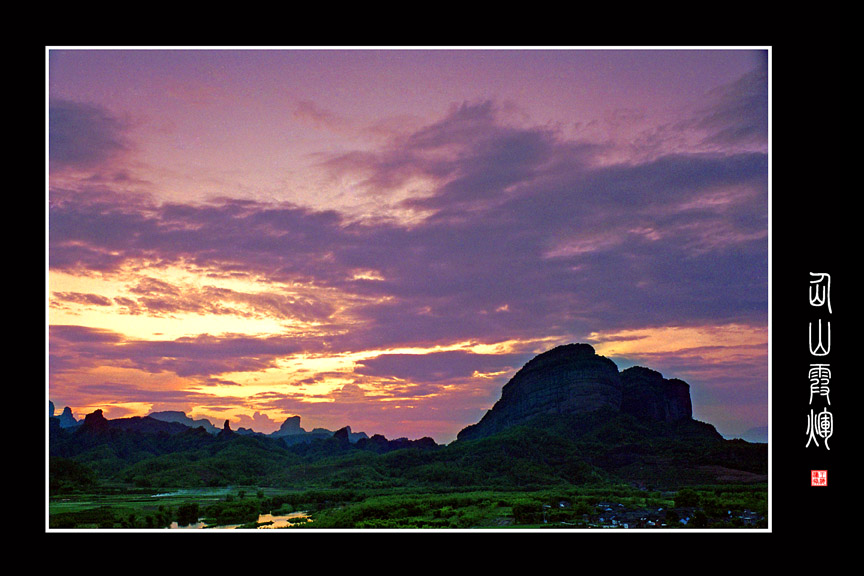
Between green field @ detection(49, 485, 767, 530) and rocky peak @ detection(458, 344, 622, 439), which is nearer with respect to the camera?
green field @ detection(49, 485, 767, 530)

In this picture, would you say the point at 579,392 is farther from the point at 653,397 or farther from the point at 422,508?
the point at 422,508

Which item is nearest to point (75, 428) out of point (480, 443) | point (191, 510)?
point (191, 510)
